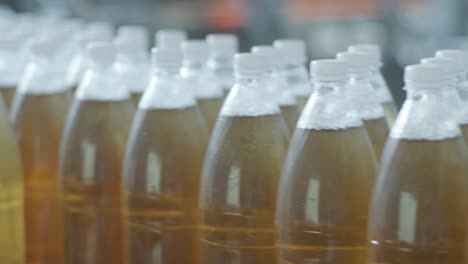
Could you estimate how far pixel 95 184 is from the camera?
1318mm

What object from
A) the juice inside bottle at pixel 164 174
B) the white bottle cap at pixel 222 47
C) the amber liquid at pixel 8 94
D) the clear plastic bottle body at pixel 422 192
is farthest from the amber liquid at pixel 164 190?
the amber liquid at pixel 8 94

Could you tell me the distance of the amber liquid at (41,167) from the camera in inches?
57.0

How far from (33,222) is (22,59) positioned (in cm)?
39

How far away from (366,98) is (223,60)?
355 millimetres

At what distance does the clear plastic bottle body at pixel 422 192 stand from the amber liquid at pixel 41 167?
0.68 meters

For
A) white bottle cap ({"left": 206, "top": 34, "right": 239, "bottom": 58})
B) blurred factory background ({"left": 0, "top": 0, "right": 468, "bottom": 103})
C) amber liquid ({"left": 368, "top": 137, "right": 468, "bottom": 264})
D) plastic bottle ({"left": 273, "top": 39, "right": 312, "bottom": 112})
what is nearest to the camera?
amber liquid ({"left": 368, "top": 137, "right": 468, "bottom": 264})

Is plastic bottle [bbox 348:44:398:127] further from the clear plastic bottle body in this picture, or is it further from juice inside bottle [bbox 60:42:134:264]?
juice inside bottle [bbox 60:42:134:264]

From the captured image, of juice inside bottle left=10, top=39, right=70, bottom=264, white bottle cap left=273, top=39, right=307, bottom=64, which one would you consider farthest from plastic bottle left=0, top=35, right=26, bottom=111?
white bottle cap left=273, top=39, right=307, bottom=64

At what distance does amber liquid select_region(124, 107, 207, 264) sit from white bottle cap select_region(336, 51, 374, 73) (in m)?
0.25

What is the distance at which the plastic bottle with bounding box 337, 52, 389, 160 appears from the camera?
3.59 feet

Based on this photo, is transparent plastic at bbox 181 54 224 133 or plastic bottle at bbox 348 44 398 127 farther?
transparent plastic at bbox 181 54 224 133

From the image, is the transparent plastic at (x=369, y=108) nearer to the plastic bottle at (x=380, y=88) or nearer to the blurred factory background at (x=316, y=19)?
the plastic bottle at (x=380, y=88)

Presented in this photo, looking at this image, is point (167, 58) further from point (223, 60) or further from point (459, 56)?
point (459, 56)

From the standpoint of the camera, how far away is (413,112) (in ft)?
3.03
